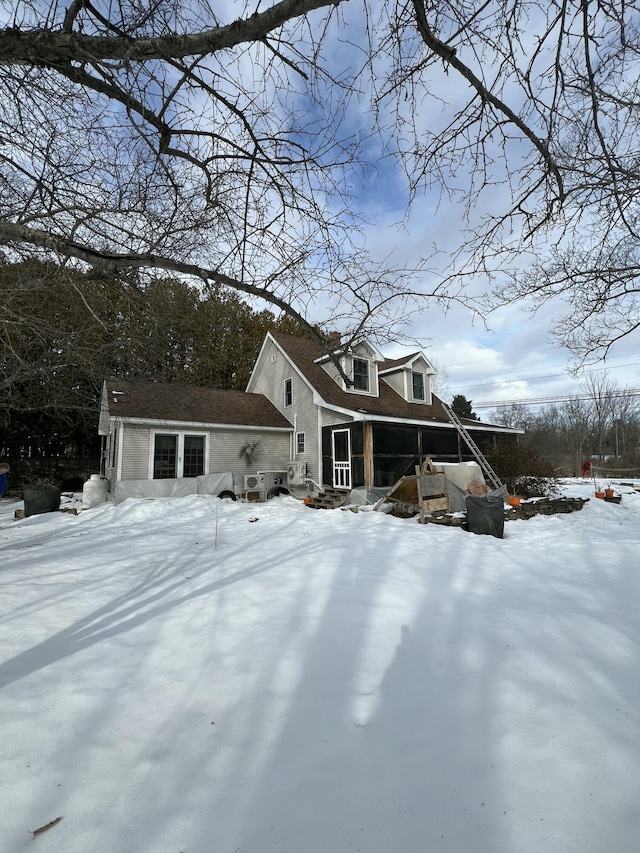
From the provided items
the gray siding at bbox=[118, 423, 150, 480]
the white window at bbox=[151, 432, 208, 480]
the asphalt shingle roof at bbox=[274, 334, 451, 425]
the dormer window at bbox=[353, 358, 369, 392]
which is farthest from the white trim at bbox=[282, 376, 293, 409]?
the gray siding at bbox=[118, 423, 150, 480]

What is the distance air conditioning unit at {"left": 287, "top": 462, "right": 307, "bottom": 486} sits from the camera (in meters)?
15.2

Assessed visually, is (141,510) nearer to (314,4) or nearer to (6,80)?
(6,80)

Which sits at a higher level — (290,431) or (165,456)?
(290,431)

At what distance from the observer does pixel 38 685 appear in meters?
2.62

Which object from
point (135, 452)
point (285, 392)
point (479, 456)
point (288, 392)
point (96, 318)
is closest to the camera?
point (96, 318)

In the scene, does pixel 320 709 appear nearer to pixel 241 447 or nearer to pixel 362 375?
pixel 241 447

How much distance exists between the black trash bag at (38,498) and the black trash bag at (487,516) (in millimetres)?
11745

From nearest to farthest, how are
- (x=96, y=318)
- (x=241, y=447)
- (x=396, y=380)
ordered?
(x=96, y=318)
(x=241, y=447)
(x=396, y=380)

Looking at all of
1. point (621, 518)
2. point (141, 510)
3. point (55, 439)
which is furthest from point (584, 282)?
point (55, 439)

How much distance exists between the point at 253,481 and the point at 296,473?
1.66 m

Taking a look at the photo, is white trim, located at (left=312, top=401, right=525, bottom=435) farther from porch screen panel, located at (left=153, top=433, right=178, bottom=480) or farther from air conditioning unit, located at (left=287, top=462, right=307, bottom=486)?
porch screen panel, located at (left=153, top=433, right=178, bottom=480)

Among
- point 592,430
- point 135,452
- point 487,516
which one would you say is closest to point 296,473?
point 135,452

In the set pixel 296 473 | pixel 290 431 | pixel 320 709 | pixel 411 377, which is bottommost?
pixel 320 709

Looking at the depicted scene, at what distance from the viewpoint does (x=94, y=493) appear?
1316 centimetres
